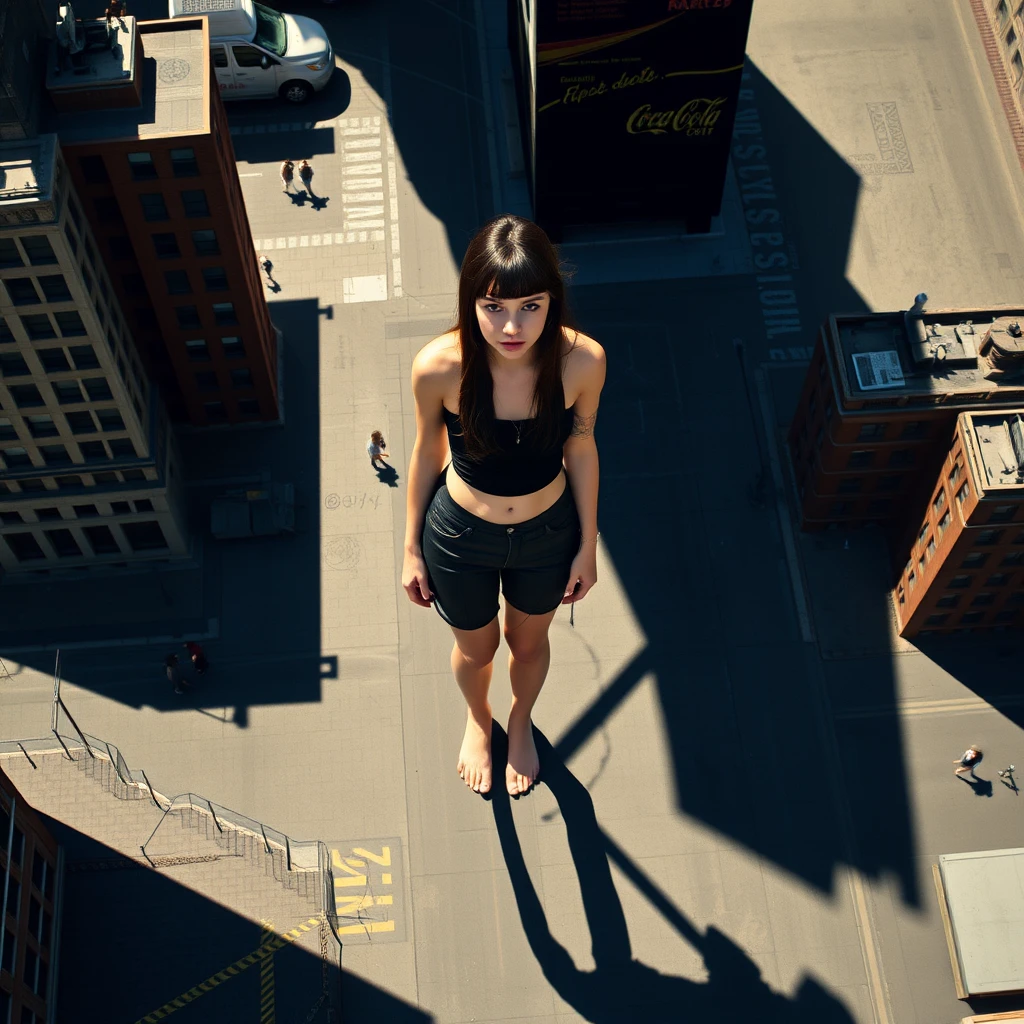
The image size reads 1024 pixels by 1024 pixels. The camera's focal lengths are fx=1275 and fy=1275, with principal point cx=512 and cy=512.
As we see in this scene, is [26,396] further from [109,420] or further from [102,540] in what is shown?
[102,540]

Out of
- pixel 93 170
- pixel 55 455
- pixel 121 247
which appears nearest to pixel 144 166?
pixel 93 170

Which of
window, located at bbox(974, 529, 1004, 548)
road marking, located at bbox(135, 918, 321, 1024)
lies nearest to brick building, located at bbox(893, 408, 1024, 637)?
→ window, located at bbox(974, 529, 1004, 548)

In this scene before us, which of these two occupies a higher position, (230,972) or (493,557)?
(493,557)

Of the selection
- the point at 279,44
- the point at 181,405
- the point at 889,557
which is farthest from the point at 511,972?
the point at 279,44

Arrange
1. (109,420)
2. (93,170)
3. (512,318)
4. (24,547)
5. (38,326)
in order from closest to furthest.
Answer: (512,318) → (38,326) → (93,170) → (109,420) → (24,547)

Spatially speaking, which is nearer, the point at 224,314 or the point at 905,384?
the point at 905,384

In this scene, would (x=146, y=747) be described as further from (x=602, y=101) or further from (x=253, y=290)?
(x=602, y=101)

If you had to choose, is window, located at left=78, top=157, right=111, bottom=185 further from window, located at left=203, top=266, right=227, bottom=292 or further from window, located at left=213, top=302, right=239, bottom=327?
window, located at left=213, top=302, right=239, bottom=327
